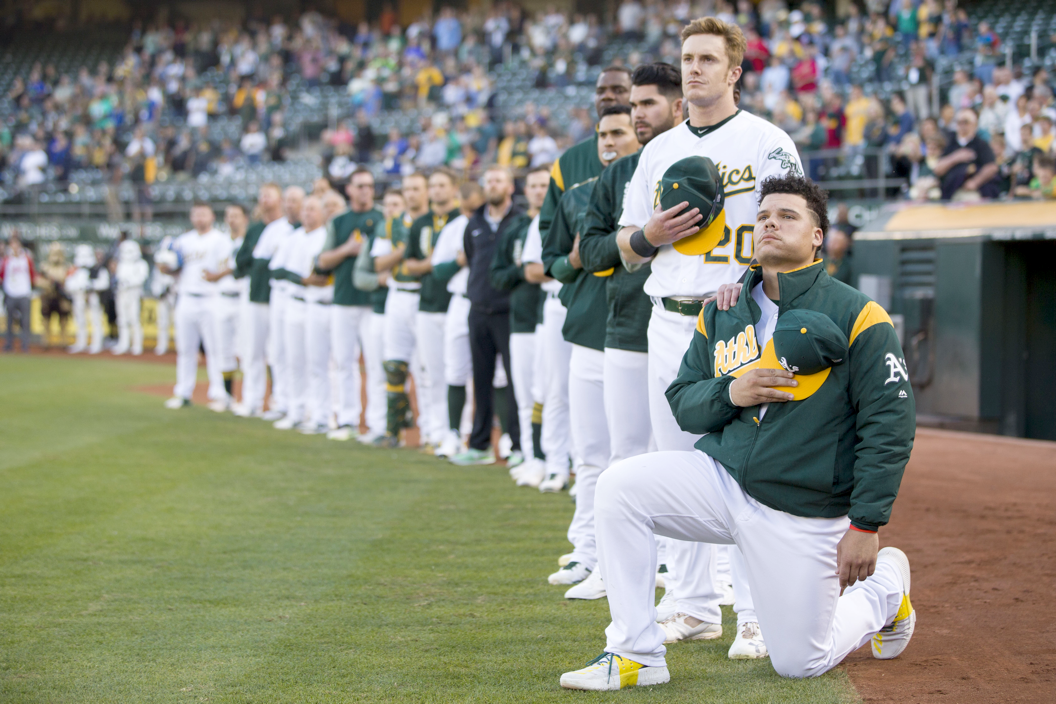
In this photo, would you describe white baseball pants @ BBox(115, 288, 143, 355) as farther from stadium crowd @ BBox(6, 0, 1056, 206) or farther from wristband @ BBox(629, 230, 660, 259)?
wristband @ BBox(629, 230, 660, 259)

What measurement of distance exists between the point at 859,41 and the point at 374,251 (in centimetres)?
1132

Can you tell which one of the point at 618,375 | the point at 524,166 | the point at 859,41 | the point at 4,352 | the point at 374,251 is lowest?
the point at 4,352

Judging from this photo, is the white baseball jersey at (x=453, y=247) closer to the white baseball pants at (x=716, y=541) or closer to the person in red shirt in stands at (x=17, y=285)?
the white baseball pants at (x=716, y=541)

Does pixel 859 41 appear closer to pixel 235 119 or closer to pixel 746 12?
pixel 746 12

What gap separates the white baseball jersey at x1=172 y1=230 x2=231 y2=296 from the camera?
10.6m

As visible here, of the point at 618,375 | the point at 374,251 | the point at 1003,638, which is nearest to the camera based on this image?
the point at 1003,638

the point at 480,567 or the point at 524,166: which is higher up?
the point at 524,166

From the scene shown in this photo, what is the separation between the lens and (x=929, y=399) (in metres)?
9.23

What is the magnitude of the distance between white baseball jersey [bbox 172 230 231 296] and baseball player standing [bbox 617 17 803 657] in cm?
783

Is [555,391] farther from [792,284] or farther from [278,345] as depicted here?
[278,345]

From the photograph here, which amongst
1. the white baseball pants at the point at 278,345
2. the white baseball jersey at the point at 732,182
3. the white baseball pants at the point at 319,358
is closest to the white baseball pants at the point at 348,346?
the white baseball pants at the point at 319,358

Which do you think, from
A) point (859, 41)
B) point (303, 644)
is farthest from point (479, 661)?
point (859, 41)

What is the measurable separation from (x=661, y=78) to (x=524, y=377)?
11.7 ft

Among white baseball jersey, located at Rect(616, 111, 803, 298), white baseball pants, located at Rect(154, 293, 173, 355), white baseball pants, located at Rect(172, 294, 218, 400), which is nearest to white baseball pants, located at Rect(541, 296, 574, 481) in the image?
white baseball jersey, located at Rect(616, 111, 803, 298)
